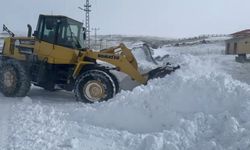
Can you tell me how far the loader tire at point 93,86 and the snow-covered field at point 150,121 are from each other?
1719mm

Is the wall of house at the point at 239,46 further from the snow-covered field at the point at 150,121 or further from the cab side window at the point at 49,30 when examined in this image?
the snow-covered field at the point at 150,121

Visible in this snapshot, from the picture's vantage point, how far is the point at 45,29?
13820mm

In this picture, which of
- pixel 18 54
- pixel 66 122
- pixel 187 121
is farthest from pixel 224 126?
pixel 18 54

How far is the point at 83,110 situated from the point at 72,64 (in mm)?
3695

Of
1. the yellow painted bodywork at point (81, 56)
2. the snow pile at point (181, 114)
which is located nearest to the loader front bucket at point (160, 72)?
Answer: the yellow painted bodywork at point (81, 56)

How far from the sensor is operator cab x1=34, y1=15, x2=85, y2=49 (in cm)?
1370

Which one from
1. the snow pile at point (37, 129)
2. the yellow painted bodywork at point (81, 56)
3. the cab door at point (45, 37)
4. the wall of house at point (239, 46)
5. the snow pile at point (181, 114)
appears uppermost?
the cab door at point (45, 37)

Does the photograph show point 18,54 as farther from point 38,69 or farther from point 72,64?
point 72,64

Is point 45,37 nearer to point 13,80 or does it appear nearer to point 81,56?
point 81,56

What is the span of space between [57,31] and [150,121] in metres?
5.60

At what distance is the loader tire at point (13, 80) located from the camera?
13.7 metres

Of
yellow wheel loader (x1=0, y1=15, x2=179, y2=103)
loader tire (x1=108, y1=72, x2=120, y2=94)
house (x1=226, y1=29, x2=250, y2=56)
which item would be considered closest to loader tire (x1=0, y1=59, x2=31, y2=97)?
yellow wheel loader (x1=0, y1=15, x2=179, y2=103)

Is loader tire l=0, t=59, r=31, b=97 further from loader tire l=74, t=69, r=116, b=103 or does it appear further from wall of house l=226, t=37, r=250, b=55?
wall of house l=226, t=37, r=250, b=55

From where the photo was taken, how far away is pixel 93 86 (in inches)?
508
